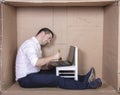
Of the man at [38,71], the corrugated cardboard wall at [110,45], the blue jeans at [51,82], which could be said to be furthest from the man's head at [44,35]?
the corrugated cardboard wall at [110,45]

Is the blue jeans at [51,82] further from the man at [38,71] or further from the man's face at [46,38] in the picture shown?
the man's face at [46,38]

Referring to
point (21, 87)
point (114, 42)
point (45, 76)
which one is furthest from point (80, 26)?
point (21, 87)

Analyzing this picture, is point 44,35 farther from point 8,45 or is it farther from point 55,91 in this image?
point 55,91

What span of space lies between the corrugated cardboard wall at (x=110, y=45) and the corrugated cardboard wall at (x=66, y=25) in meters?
0.09

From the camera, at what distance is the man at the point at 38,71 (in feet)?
5.41

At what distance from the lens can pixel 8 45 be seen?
5.66ft

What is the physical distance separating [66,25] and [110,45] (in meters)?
0.41

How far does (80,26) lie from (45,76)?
0.55 meters

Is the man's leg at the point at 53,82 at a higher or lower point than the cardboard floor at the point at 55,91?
higher

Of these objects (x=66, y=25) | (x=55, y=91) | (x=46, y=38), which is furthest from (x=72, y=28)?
(x=55, y=91)

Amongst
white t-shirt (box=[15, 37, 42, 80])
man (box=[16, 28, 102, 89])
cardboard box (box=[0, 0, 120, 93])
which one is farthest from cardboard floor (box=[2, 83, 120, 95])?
cardboard box (box=[0, 0, 120, 93])

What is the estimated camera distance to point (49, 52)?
199 cm

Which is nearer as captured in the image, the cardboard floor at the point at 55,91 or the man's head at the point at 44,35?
the cardboard floor at the point at 55,91

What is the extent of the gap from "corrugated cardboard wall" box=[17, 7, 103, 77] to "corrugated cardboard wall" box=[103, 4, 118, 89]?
0.29ft
